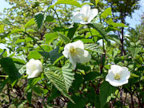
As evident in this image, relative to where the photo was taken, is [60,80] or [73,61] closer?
[60,80]

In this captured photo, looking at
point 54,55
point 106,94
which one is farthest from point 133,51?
point 54,55

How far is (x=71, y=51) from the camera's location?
0.80 metres

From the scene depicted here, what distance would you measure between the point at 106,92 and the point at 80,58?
0.21 meters

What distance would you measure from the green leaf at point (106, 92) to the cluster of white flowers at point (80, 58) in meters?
0.04

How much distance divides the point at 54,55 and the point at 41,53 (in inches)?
2.6

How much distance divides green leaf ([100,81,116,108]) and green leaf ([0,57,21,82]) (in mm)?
391

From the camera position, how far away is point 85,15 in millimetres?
904

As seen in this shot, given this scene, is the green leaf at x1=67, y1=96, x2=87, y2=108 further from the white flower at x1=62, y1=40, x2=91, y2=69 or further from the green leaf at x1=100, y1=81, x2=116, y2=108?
the white flower at x1=62, y1=40, x2=91, y2=69

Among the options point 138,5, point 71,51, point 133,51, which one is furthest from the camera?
point 138,5

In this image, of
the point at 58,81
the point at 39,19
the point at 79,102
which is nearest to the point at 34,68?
the point at 58,81

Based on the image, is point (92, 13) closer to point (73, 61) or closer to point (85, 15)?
point (85, 15)

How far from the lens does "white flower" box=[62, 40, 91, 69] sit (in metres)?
0.78

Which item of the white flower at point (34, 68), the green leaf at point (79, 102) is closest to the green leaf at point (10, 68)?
the white flower at point (34, 68)

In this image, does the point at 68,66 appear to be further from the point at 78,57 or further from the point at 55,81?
the point at 55,81
